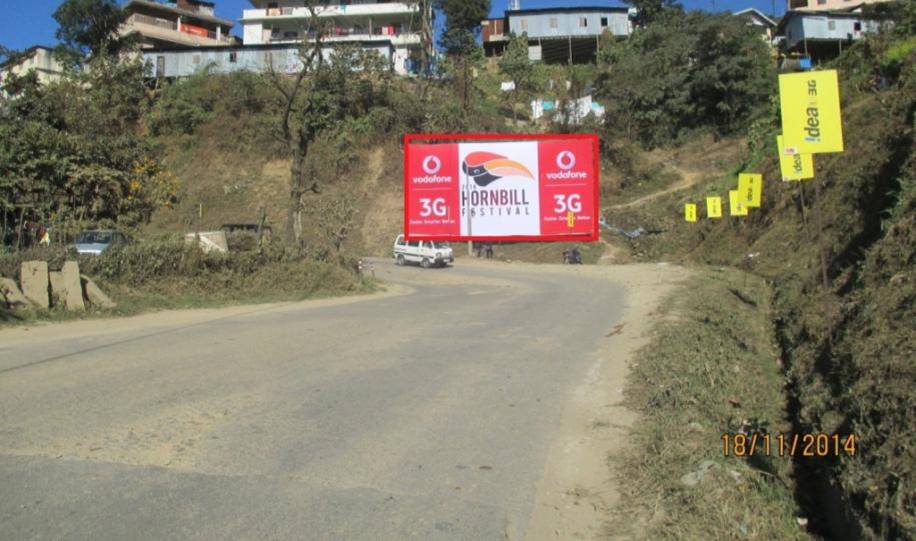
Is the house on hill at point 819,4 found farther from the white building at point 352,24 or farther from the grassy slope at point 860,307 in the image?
the grassy slope at point 860,307

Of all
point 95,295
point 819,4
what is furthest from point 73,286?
point 819,4

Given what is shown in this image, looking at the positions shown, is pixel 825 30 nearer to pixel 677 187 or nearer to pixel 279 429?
pixel 677 187

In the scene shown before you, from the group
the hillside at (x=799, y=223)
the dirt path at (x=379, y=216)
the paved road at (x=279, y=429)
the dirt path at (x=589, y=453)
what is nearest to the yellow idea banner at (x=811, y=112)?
the hillside at (x=799, y=223)

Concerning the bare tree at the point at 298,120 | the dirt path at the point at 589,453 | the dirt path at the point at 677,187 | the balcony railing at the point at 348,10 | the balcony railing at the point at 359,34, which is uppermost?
the balcony railing at the point at 348,10

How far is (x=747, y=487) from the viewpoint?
16.6 ft

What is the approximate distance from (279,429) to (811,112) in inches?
269

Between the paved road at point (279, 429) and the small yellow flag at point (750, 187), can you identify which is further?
the small yellow flag at point (750, 187)

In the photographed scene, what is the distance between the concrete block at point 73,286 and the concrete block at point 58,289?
0.09m

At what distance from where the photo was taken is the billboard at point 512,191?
5.56m

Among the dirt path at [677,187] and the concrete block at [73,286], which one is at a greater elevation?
the dirt path at [677,187]

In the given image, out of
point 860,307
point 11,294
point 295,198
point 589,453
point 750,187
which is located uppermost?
point 295,198

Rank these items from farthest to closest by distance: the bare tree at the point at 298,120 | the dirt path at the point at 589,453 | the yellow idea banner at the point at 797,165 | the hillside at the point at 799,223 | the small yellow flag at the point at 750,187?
the bare tree at the point at 298,120 < the small yellow flag at the point at 750,187 < the yellow idea banner at the point at 797,165 < the hillside at the point at 799,223 < the dirt path at the point at 589,453

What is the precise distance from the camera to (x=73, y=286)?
15.8 meters

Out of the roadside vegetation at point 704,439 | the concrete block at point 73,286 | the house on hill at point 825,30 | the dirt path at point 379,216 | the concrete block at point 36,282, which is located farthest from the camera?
the house on hill at point 825,30
